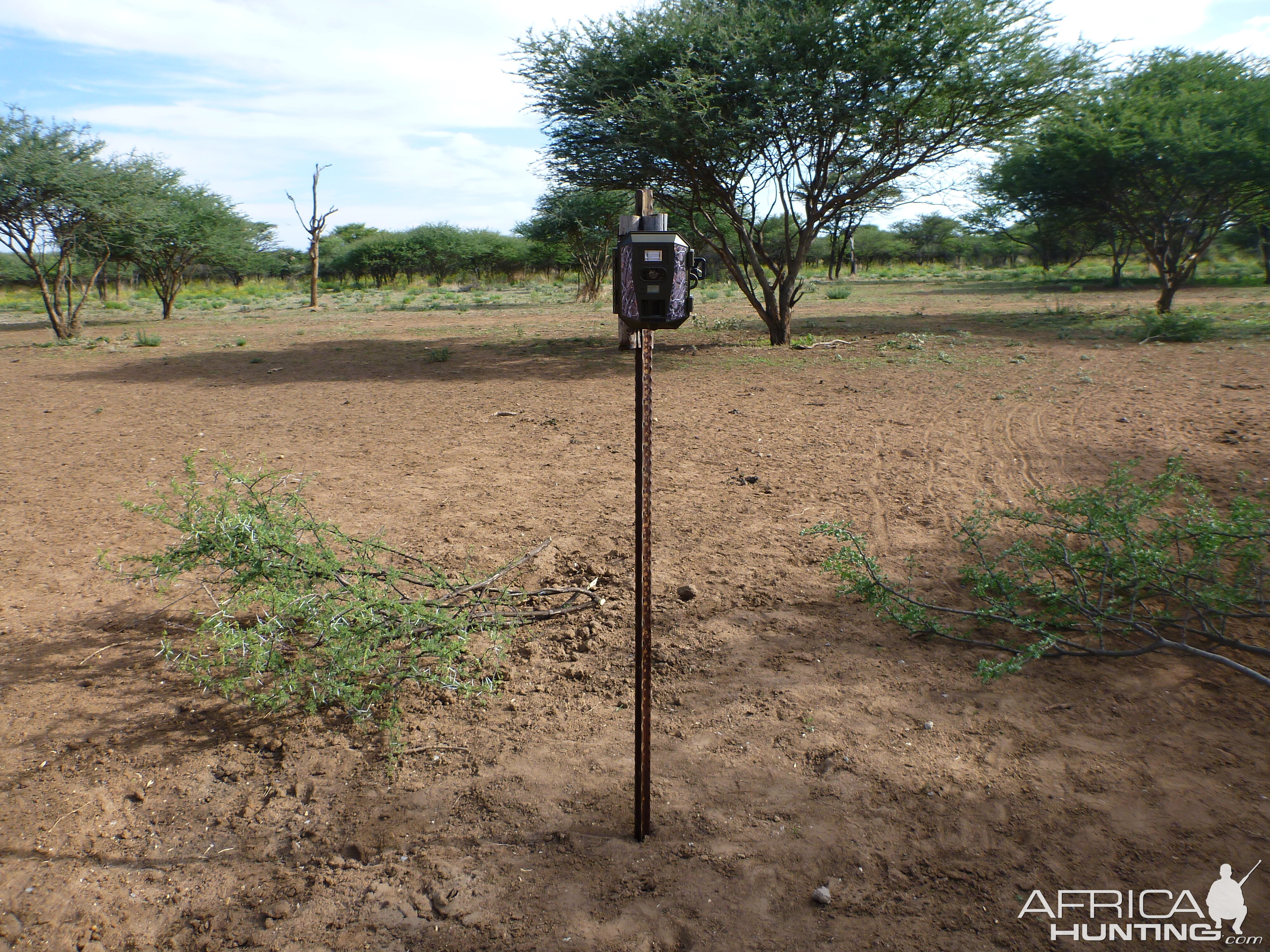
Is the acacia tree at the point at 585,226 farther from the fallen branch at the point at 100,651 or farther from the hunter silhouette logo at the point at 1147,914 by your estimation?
the hunter silhouette logo at the point at 1147,914

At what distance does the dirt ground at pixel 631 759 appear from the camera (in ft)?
7.47

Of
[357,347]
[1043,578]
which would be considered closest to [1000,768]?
[1043,578]

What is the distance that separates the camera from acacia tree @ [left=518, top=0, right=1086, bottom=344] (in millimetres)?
11406

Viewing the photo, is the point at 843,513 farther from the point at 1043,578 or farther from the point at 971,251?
the point at 971,251

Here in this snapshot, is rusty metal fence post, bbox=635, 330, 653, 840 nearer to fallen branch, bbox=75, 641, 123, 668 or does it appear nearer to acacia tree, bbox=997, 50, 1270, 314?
fallen branch, bbox=75, 641, 123, 668

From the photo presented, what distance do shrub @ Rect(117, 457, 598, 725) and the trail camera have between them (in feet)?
5.01

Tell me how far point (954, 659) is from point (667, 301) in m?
2.36

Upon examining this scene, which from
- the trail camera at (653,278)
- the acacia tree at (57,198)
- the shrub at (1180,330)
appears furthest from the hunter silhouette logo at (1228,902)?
the acacia tree at (57,198)

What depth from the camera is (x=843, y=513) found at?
5254mm

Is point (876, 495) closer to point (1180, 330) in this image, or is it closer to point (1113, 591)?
point (1113, 591)

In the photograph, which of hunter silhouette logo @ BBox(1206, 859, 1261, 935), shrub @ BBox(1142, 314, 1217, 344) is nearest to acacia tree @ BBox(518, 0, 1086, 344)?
shrub @ BBox(1142, 314, 1217, 344)

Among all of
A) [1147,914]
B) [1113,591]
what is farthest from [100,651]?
[1113,591]

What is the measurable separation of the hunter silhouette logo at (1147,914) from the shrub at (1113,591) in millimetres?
797

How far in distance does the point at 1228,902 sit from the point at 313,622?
303 cm
